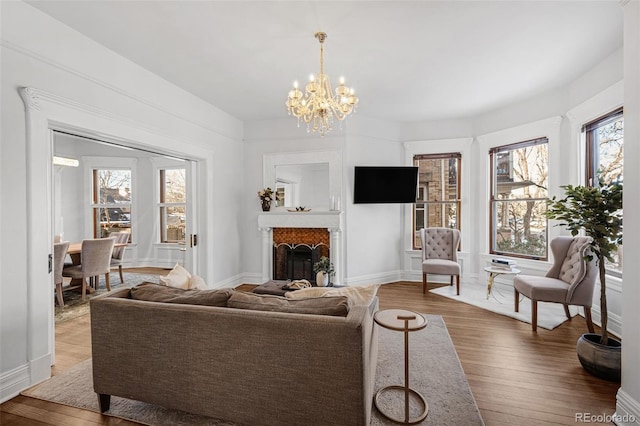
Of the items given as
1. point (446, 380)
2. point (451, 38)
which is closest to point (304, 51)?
point (451, 38)

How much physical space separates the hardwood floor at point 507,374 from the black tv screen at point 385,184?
2106 mm

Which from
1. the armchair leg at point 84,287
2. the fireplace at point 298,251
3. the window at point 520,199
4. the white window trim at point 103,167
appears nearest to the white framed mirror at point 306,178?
the fireplace at point 298,251

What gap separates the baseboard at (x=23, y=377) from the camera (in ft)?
7.20

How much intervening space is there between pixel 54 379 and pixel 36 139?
193cm

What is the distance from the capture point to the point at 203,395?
1803 millimetres

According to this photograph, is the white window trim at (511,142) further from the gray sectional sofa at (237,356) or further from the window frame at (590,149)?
the gray sectional sofa at (237,356)

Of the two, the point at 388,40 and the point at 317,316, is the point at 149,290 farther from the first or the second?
the point at 388,40

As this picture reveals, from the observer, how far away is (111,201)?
6836 millimetres

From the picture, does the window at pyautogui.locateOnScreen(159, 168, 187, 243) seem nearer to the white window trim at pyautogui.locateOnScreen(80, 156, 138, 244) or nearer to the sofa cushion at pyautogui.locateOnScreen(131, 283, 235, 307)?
the white window trim at pyautogui.locateOnScreen(80, 156, 138, 244)

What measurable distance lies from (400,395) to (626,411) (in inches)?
53.6

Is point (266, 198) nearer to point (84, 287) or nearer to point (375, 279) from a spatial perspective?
point (375, 279)

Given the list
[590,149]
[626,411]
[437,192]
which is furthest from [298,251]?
[590,149]

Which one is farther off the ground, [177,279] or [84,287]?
→ [177,279]

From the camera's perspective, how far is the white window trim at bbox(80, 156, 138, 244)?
6691mm
